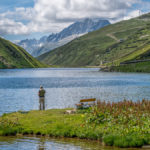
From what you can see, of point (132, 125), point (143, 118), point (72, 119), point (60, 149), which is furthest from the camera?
point (72, 119)

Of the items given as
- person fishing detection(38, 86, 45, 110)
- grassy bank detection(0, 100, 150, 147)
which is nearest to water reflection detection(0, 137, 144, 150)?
grassy bank detection(0, 100, 150, 147)

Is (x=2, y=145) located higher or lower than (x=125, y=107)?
lower

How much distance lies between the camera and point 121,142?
21.6 m

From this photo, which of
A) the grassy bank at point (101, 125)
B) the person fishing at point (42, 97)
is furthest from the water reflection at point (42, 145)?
the person fishing at point (42, 97)

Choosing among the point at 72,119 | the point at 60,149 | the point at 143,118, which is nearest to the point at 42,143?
the point at 60,149

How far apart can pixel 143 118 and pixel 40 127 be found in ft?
32.5

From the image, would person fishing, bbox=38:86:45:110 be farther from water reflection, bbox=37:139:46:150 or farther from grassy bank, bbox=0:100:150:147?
water reflection, bbox=37:139:46:150

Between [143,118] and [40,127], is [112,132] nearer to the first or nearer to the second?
[143,118]

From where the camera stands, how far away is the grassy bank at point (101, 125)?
22.6 meters

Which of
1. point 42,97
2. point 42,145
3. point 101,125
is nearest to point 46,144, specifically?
point 42,145

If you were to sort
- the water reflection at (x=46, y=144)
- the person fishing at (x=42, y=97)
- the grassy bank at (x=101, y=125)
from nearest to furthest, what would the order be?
the water reflection at (x=46, y=144)
the grassy bank at (x=101, y=125)
the person fishing at (x=42, y=97)

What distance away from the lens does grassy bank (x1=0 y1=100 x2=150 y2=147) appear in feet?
74.2

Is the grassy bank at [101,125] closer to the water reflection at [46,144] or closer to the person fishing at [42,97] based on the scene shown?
the water reflection at [46,144]

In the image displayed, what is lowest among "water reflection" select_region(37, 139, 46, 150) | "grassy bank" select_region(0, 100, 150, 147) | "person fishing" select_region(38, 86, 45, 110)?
"water reflection" select_region(37, 139, 46, 150)
